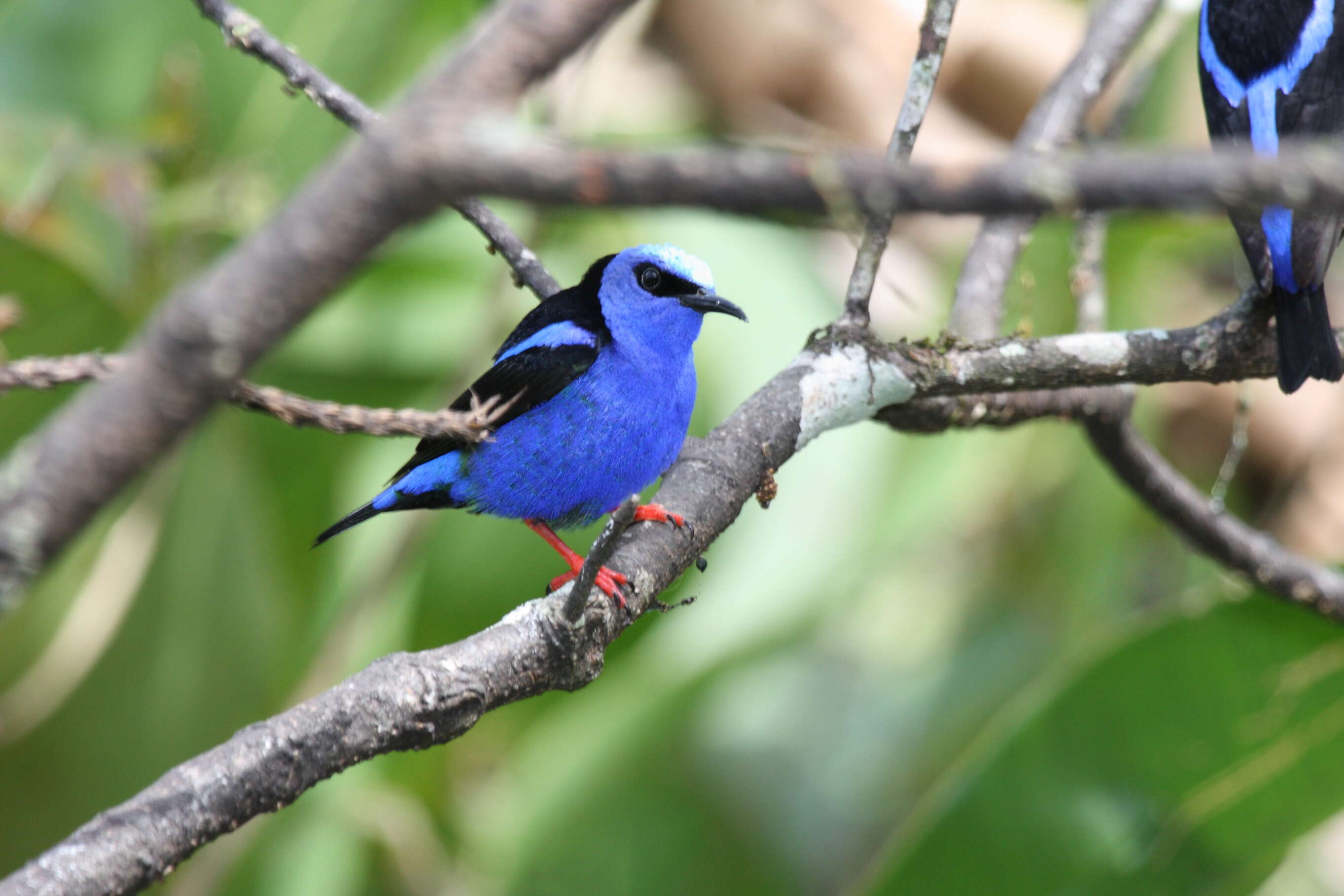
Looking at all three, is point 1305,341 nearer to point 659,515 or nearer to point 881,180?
point 659,515

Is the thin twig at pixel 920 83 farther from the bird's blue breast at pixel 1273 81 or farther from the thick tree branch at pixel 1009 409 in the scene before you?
the bird's blue breast at pixel 1273 81

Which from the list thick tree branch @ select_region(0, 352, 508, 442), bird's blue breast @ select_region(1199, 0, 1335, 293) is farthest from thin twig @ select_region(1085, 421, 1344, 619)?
thick tree branch @ select_region(0, 352, 508, 442)

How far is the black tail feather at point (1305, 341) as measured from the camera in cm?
221

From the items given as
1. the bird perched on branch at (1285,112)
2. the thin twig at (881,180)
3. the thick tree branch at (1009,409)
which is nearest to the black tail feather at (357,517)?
the thick tree branch at (1009,409)

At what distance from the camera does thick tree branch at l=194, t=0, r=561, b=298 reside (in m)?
2.14

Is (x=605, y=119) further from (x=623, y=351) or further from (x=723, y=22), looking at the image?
(x=623, y=351)

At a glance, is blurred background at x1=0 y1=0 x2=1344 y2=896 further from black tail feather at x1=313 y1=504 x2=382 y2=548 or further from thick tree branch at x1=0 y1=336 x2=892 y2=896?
black tail feather at x1=313 y1=504 x2=382 y2=548

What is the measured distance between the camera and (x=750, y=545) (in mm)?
4621

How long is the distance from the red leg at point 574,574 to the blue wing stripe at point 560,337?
0.42m

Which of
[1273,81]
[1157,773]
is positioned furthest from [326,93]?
[1157,773]

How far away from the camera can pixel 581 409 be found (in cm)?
252

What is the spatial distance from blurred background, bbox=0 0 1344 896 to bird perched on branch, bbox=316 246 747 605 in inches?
22.2

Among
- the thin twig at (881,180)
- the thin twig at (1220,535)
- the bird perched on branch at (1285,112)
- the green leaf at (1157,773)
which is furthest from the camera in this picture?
the green leaf at (1157,773)

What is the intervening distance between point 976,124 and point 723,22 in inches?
64.0
